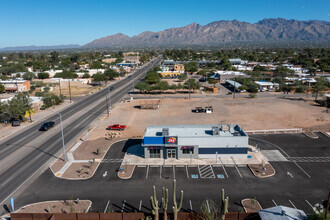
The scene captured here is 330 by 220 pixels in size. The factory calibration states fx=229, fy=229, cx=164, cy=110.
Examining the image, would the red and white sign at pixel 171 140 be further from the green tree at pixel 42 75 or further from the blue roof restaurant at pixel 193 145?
the green tree at pixel 42 75

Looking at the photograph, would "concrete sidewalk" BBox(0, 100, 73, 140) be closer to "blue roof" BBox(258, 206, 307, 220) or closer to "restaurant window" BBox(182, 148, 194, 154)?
"restaurant window" BBox(182, 148, 194, 154)

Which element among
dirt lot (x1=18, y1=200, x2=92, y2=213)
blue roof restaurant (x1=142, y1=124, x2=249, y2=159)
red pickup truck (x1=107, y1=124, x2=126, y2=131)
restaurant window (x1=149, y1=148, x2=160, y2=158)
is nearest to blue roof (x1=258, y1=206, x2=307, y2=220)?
blue roof restaurant (x1=142, y1=124, x2=249, y2=159)

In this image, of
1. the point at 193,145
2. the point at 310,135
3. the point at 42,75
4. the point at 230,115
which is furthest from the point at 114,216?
the point at 42,75

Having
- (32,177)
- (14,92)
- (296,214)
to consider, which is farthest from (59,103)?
(296,214)

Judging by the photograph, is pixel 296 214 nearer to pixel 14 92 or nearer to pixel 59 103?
pixel 59 103

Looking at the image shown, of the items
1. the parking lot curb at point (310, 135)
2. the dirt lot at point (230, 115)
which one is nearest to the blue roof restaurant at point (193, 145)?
the dirt lot at point (230, 115)
